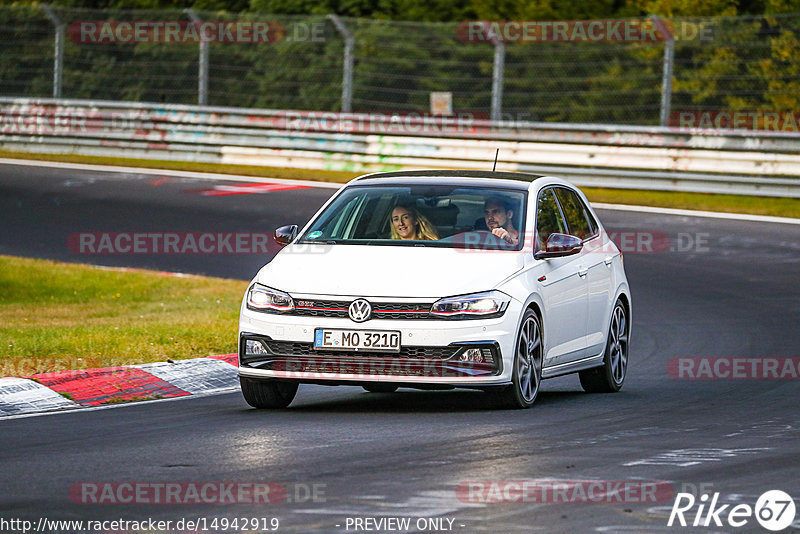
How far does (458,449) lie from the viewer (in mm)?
8320

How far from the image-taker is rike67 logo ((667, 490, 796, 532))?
6.53 m

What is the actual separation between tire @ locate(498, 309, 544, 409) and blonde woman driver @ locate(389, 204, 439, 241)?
3.05 ft

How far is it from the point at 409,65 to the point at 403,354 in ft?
63.9

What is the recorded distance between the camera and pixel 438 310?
9500 millimetres

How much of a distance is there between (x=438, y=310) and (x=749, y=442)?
1994 mm

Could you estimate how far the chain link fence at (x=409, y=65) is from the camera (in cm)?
2538

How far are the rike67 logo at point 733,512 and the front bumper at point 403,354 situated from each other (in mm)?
2639

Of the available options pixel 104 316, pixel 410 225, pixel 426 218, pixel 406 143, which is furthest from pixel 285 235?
pixel 406 143

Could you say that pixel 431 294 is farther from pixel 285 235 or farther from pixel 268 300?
pixel 285 235

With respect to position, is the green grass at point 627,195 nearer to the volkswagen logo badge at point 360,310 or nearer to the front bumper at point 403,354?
the front bumper at point 403,354

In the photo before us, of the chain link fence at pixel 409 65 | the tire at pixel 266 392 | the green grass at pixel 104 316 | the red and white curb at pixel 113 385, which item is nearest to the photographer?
the tire at pixel 266 392

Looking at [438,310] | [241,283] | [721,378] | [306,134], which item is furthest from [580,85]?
[438,310]

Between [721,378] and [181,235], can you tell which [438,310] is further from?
[181,235]

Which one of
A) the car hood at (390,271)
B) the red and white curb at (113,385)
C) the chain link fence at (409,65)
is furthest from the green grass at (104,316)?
the chain link fence at (409,65)
